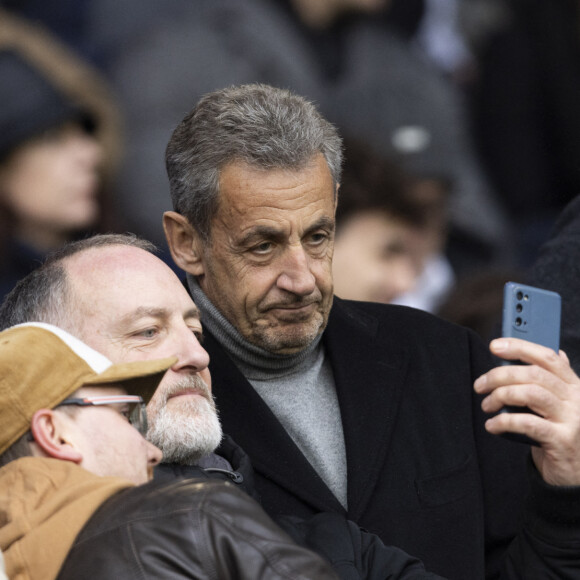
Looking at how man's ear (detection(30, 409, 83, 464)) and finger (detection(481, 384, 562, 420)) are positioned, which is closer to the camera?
man's ear (detection(30, 409, 83, 464))

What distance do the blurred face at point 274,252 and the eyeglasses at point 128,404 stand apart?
81cm

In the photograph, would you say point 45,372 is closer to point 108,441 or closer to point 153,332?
point 108,441

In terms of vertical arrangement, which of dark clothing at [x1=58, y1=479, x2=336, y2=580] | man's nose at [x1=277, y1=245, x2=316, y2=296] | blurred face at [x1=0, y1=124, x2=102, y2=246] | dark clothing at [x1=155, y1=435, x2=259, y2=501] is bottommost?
dark clothing at [x1=155, y1=435, x2=259, y2=501]

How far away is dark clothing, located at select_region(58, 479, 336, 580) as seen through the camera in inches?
91.9

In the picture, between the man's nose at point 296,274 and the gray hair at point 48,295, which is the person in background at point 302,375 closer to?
the man's nose at point 296,274

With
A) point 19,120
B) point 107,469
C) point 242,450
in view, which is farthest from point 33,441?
point 19,120

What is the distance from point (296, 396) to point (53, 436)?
3.87 feet

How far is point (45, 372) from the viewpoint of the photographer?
→ 2719 millimetres

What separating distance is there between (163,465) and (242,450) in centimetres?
29

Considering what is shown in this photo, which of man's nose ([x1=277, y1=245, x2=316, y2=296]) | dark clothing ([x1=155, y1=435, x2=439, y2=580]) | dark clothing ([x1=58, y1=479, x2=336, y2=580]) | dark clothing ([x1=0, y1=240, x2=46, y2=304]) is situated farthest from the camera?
dark clothing ([x1=0, y1=240, x2=46, y2=304])

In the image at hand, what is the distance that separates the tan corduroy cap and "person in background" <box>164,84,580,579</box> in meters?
0.78

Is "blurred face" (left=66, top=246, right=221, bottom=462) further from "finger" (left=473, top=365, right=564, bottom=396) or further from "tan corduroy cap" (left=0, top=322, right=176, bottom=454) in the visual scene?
"finger" (left=473, top=365, right=564, bottom=396)

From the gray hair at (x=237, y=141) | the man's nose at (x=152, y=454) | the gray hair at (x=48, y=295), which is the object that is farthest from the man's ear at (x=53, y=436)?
the gray hair at (x=237, y=141)

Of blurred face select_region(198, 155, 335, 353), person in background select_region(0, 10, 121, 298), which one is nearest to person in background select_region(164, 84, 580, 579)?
blurred face select_region(198, 155, 335, 353)
